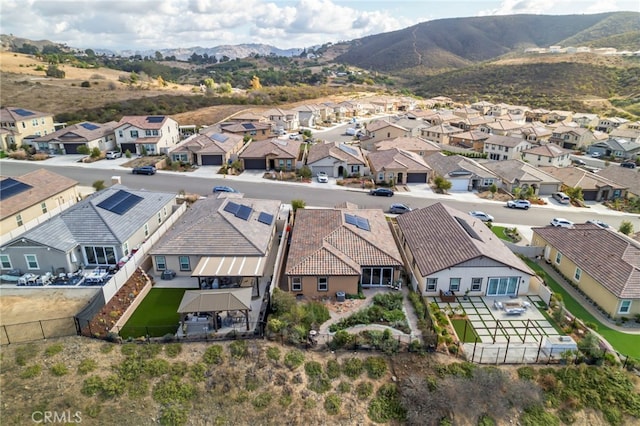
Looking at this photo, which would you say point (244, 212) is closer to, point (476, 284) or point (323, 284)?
point (323, 284)

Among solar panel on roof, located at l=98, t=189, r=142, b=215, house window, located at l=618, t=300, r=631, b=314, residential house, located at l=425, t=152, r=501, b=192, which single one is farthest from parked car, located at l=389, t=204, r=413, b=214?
solar panel on roof, located at l=98, t=189, r=142, b=215

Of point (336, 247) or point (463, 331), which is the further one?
point (336, 247)

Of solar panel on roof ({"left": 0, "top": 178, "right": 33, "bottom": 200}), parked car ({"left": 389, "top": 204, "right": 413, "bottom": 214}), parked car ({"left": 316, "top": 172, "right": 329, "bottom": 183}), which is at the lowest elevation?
parked car ({"left": 389, "top": 204, "right": 413, "bottom": 214})

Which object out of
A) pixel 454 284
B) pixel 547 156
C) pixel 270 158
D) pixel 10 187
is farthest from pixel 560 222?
pixel 10 187

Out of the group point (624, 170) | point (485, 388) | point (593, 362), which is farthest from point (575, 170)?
point (485, 388)

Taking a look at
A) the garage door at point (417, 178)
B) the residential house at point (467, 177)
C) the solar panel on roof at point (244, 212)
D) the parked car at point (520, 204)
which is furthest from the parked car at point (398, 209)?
the solar panel on roof at point (244, 212)

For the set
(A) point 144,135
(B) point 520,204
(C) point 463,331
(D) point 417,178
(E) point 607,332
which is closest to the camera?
(C) point 463,331

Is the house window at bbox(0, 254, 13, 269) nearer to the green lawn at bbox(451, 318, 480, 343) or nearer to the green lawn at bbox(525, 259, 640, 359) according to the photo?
the green lawn at bbox(451, 318, 480, 343)
